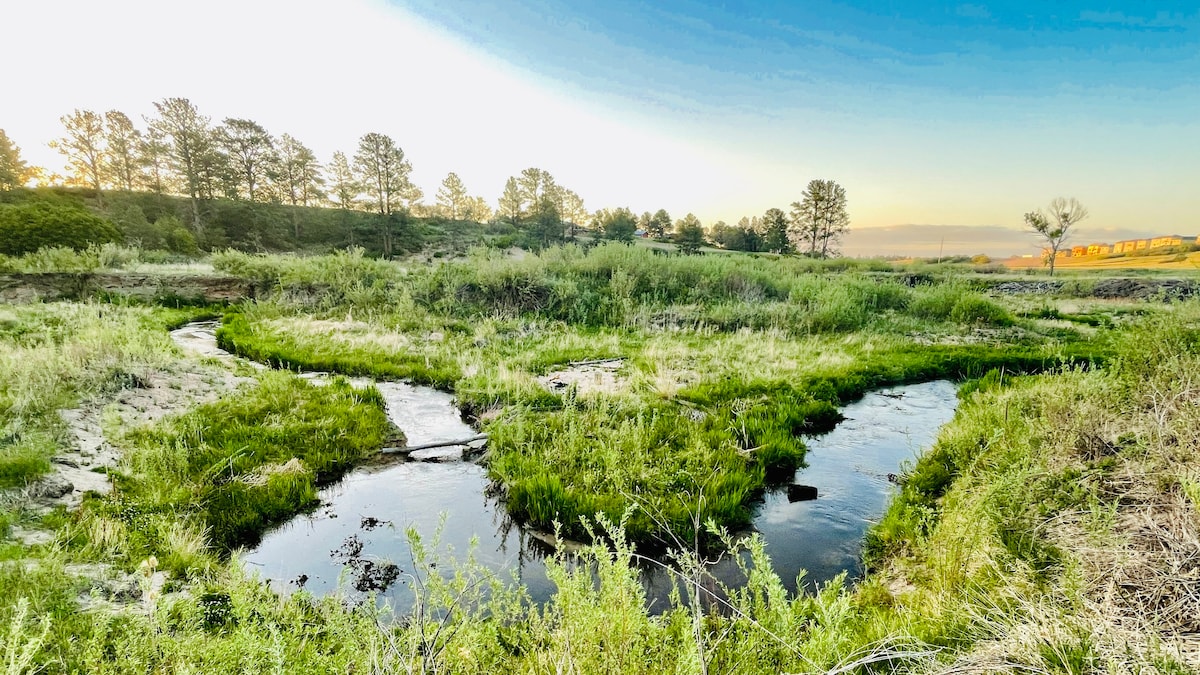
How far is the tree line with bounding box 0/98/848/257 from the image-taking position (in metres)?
40.7

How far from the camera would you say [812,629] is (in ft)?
7.90

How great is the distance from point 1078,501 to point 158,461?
28.5 feet

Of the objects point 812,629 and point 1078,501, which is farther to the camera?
point 1078,501

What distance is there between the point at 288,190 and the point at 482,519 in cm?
5902

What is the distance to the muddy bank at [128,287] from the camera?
15.8 m

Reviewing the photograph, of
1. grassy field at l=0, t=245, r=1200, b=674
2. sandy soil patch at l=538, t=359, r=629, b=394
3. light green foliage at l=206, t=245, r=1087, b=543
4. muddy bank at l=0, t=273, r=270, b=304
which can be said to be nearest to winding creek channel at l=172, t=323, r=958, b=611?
grassy field at l=0, t=245, r=1200, b=674

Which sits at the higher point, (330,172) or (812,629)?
(330,172)

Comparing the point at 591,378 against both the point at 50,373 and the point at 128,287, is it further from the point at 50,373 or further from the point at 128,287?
the point at 128,287

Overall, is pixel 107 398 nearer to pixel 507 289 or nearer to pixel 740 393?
pixel 740 393

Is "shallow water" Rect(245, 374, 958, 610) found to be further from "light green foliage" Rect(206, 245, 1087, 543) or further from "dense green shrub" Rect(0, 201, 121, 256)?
"dense green shrub" Rect(0, 201, 121, 256)

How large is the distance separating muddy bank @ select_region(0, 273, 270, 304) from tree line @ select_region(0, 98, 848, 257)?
2215cm

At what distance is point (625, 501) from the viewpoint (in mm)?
4957

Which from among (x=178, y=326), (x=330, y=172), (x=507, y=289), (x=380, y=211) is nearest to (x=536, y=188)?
(x=380, y=211)

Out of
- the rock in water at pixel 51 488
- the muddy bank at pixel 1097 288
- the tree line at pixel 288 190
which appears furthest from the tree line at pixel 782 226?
the rock in water at pixel 51 488
